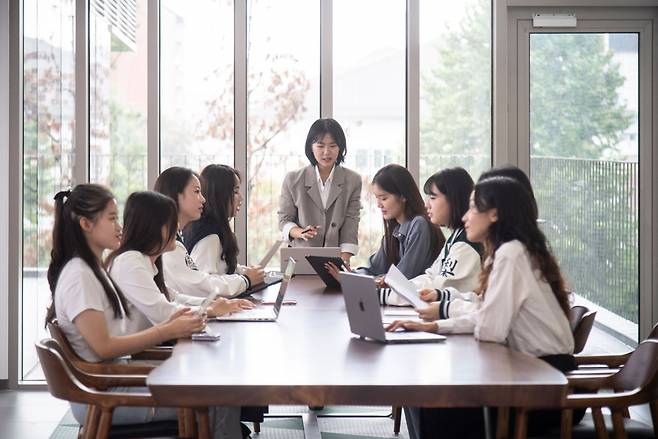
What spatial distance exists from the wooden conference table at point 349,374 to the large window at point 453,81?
314 centimetres

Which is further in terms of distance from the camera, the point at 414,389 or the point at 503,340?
the point at 503,340

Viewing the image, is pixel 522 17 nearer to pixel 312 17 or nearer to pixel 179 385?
pixel 312 17

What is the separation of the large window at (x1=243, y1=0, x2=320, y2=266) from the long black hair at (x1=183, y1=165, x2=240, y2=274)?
4.57 feet

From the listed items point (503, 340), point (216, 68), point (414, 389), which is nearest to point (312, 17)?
point (216, 68)

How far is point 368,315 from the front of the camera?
315 centimetres

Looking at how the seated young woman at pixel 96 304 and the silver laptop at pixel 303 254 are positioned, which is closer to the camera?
the seated young woman at pixel 96 304

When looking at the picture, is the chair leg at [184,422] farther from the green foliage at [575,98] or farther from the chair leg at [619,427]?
the green foliage at [575,98]

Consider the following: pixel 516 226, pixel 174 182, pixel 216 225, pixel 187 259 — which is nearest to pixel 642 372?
pixel 516 226

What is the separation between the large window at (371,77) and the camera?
625cm

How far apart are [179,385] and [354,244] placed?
3325 millimetres

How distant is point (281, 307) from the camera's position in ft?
13.3

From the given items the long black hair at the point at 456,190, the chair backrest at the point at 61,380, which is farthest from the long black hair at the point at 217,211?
the chair backrest at the point at 61,380

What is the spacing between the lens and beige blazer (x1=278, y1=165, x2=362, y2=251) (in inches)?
226

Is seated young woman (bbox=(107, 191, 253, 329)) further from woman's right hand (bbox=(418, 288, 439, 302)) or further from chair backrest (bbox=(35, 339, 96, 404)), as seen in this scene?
woman's right hand (bbox=(418, 288, 439, 302))
